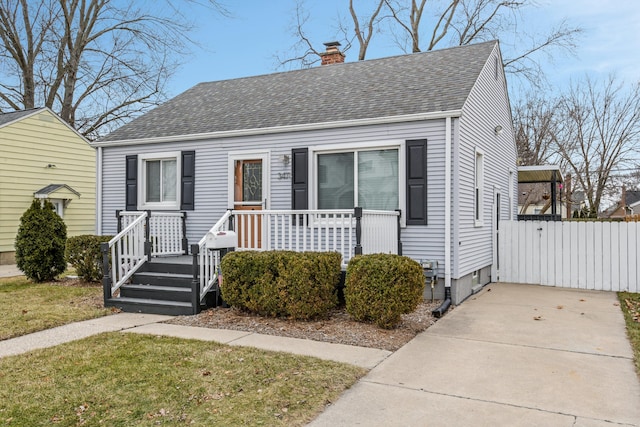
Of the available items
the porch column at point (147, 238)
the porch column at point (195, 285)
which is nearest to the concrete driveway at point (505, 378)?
the porch column at point (195, 285)

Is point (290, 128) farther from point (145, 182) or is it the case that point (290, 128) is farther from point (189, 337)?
point (189, 337)

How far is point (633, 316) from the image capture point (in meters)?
6.80

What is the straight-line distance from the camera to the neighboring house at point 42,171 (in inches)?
564

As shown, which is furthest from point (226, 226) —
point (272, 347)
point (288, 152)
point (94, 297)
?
point (272, 347)

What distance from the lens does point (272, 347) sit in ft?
16.8

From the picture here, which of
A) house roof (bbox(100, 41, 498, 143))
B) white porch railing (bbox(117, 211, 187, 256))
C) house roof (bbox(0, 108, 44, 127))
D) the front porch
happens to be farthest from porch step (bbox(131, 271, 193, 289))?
house roof (bbox(0, 108, 44, 127))

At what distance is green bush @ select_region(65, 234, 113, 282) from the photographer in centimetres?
928

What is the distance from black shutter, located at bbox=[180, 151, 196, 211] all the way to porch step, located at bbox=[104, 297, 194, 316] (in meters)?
2.95

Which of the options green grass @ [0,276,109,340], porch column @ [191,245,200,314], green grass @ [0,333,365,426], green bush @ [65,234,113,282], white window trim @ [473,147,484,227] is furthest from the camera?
green bush @ [65,234,113,282]

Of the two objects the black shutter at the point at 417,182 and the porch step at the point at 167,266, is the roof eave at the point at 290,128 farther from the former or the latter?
the porch step at the point at 167,266

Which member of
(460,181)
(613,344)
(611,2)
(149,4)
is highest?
(149,4)

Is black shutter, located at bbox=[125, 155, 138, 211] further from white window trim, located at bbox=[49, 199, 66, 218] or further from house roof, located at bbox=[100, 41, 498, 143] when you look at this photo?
white window trim, located at bbox=[49, 199, 66, 218]

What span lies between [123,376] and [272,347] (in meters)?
1.55

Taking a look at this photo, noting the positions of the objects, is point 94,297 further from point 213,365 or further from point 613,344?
point 613,344
